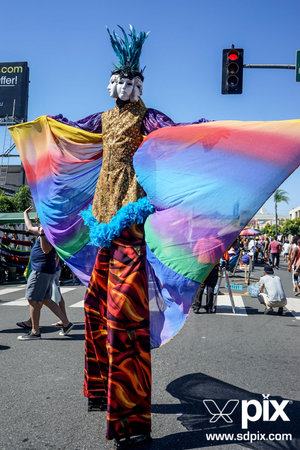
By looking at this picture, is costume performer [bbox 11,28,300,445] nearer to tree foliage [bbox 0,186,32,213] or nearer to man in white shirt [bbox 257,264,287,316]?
man in white shirt [bbox 257,264,287,316]

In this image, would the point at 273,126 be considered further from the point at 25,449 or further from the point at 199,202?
the point at 25,449

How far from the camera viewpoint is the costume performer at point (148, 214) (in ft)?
9.97

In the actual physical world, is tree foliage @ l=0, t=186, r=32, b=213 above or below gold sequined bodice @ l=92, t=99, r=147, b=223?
above

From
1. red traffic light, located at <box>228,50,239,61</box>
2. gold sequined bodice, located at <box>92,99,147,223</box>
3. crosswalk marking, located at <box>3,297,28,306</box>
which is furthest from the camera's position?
red traffic light, located at <box>228,50,239,61</box>

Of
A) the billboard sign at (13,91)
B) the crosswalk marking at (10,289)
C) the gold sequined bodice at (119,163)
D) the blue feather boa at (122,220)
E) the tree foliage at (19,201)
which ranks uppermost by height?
the billboard sign at (13,91)

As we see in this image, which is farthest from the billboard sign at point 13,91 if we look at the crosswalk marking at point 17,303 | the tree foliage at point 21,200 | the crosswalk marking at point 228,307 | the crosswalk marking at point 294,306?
the crosswalk marking at point 294,306

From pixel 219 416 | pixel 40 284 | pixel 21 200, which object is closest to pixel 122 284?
pixel 219 416

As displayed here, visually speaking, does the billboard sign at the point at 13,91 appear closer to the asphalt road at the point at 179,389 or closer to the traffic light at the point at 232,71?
the traffic light at the point at 232,71

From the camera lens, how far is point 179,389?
4105 millimetres

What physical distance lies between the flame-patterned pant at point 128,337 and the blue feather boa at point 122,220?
1.9 inches

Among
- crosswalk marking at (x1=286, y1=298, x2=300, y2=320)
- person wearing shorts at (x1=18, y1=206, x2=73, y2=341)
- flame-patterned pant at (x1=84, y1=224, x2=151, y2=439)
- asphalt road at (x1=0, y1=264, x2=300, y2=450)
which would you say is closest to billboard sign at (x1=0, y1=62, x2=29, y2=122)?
crosswalk marking at (x1=286, y1=298, x2=300, y2=320)

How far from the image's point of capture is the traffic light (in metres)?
10.6

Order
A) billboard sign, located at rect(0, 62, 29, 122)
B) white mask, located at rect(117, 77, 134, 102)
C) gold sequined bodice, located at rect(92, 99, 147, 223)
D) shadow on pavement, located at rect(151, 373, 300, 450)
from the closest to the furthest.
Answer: shadow on pavement, located at rect(151, 373, 300, 450), gold sequined bodice, located at rect(92, 99, 147, 223), white mask, located at rect(117, 77, 134, 102), billboard sign, located at rect(0, 62, 29, 122)

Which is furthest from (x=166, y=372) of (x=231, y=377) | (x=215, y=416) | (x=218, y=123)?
(x=218, y=123)
